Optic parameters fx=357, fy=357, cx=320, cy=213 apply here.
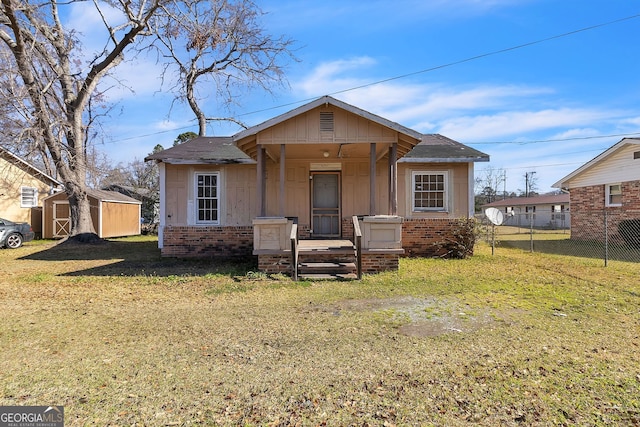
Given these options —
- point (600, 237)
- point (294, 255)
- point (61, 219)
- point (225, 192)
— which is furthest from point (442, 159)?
point (61, 219)

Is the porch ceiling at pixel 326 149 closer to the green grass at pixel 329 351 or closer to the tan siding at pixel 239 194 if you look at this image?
the tan siding at pixel 239 194

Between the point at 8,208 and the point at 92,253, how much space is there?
33.9 feet

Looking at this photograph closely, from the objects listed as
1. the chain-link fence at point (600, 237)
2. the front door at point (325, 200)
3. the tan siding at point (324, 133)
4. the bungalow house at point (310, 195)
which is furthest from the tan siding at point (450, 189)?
the tan siding at point (324, 133)

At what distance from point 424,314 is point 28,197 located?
78.6 ft

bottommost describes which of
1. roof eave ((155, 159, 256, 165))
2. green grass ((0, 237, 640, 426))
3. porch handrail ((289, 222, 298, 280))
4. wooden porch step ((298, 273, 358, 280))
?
green grass ((0, 237, 640, 426))

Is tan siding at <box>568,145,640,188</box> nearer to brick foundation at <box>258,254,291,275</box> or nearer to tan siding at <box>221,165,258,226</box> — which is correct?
brick foundation at <box>258,254,291,275</box>

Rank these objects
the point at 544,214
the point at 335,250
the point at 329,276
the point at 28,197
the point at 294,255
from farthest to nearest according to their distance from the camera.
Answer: the point at 544,214
the point at 28,197
the point at 335,250
the point at 329,276
the point at 294,255

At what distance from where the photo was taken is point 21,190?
20.1 m

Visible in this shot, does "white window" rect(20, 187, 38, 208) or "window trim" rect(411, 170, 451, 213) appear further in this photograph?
"white window" rect(20, 187, 38, 208)

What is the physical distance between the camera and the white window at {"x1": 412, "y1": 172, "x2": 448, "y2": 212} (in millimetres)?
11578

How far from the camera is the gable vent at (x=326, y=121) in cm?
881

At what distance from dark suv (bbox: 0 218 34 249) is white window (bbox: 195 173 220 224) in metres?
10.4

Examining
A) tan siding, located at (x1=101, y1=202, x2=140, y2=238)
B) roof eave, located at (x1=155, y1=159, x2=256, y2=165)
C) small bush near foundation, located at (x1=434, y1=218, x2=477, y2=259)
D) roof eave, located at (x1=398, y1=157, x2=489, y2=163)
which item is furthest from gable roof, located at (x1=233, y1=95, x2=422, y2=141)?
tan siding, located at (x1=101, y1=202, x2=140, y2=238)

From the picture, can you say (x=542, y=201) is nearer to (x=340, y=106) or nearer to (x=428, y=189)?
(x=428, y=189)
